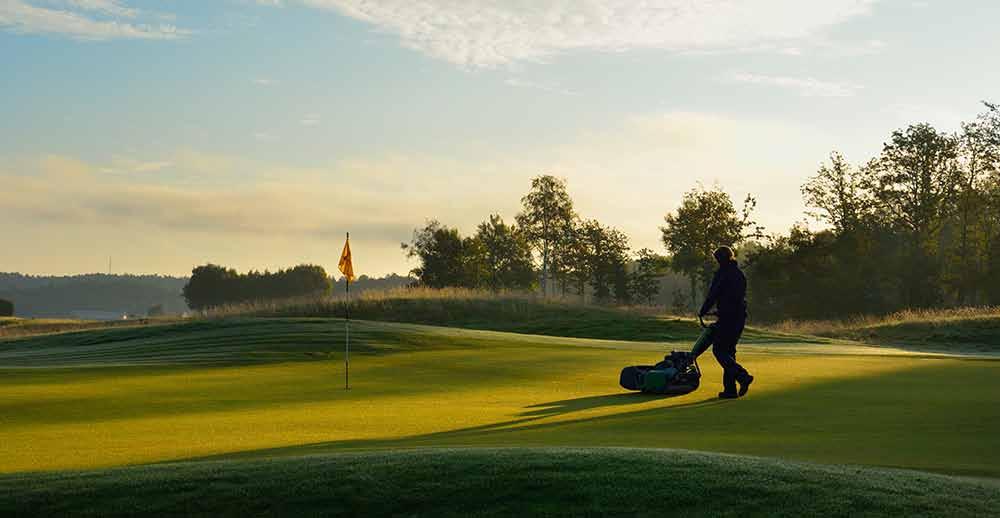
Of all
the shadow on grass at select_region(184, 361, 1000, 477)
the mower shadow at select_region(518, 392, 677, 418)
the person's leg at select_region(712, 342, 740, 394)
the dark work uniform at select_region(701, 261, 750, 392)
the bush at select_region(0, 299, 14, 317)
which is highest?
the bush at select_region(0, 299, 14, 317)

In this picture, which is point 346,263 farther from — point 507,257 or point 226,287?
point 226,287

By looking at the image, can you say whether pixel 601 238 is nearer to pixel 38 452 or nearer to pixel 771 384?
pixel 771 384

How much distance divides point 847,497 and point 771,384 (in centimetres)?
1474

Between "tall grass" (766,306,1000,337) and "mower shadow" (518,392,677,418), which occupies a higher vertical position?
"tall grass" (766,306,1000,337)

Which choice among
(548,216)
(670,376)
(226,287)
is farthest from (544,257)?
(670,376)

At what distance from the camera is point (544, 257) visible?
110000mm

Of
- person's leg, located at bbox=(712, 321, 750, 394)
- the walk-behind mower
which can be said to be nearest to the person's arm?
person's leg, located at bbox=(712, 321, 750, 394)

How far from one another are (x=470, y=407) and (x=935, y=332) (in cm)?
4655

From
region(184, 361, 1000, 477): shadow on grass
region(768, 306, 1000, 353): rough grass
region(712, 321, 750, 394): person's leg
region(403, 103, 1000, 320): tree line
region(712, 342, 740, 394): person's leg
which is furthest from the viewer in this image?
region(403, 103, 1000, 320): tree line

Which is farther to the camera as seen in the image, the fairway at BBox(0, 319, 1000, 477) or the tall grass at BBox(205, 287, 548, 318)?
the tall grass at BBox(205, 287, 548, 318)

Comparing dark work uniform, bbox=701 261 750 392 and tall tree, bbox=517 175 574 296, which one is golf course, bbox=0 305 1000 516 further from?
tall tree, bbox=517 175 574 296

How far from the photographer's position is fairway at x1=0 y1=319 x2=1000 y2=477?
13961 millimetres

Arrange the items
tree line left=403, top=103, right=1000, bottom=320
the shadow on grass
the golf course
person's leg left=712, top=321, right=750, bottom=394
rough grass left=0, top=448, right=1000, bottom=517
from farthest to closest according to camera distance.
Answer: tree line left=403, top=103, right=1000, bottom=320
person's leg left=712, top=321, right=750, bottom=394
the shadow on grass
the golf course
rough grass left=0, top=448, right=1000, bottom=517

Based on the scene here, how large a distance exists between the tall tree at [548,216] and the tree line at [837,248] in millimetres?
100
